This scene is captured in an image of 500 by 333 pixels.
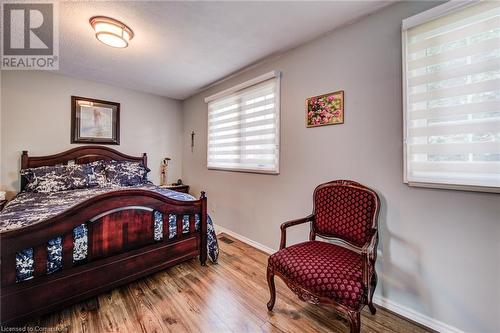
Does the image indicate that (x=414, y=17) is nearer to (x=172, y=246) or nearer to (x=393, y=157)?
(x=393, y=157)

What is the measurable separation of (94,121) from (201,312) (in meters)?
3.27

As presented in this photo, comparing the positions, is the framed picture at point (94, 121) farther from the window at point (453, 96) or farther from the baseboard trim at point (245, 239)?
the window at point (453, 96)

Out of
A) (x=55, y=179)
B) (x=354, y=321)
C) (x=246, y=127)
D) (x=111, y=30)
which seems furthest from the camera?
(x=246, y=127)

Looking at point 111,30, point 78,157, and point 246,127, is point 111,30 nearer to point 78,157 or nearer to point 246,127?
point 246,127

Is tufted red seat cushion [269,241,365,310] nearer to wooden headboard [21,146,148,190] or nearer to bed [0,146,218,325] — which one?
bed [0,146,218,325]

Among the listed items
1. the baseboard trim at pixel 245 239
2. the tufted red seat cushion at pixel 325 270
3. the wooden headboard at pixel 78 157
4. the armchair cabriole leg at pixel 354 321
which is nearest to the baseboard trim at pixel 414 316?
the tufted red seat cushion at pixel 325 270

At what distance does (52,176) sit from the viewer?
259cm

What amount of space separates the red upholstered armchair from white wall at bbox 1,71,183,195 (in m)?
3.25

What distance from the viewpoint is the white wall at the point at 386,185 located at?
1.30 m

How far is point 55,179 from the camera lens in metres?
2.58

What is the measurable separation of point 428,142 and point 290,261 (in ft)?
4.21

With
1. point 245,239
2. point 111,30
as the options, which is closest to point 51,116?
point 111,30

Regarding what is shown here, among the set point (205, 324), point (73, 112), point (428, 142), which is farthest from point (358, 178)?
point (73, 112)

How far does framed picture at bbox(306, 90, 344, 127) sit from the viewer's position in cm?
191
